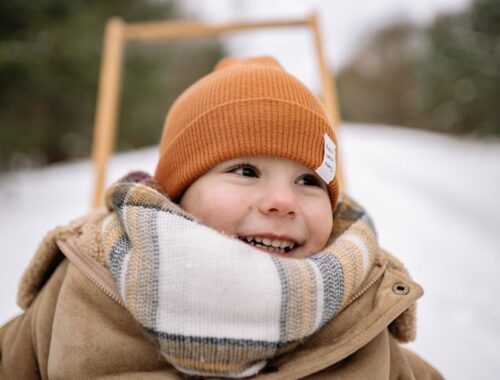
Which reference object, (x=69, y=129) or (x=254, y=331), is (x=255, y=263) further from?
(x=69, y=129)

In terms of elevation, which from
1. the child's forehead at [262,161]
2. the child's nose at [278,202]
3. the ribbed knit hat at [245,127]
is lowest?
the child's nose at [278,202]

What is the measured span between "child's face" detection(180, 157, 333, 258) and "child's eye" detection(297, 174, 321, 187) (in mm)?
19

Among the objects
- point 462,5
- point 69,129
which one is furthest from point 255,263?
point 462,5

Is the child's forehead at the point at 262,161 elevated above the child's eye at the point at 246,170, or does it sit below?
above

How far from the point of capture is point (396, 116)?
17.7 meters

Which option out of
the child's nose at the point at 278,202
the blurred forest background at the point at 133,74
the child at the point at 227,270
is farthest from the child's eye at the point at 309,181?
the blurred forest background at the point at 133,74

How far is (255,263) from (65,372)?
1.54ft

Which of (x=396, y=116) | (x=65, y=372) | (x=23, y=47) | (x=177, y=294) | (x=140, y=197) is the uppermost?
(x=23, y=47)

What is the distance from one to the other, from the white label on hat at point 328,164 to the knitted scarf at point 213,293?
0.87ft

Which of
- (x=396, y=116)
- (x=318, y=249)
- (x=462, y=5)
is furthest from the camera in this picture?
(x=396, y=116)

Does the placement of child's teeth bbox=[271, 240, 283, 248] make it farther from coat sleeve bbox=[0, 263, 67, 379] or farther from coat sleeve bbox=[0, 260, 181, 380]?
coat sleeve bbox=[0, 263, 67, 379]

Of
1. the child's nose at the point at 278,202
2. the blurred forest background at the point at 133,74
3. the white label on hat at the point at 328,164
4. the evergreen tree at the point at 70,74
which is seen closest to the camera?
the child's nose at the point at 278,202

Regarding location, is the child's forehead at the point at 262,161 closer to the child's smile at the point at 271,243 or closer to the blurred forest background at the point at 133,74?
the child's smile at the point at 271,243

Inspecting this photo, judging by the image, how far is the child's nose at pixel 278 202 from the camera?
93 centimetres
